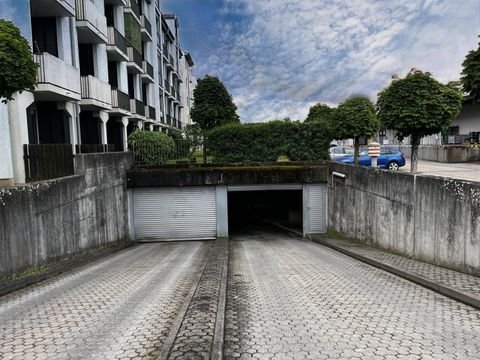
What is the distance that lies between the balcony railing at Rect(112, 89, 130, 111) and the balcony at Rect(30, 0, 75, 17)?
628 centimetres

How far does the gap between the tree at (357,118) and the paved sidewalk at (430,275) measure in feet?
27.4

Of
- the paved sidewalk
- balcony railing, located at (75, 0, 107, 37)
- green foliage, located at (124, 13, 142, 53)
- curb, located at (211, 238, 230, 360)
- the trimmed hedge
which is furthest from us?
green foliage, located at (124, 13, 142, 53)

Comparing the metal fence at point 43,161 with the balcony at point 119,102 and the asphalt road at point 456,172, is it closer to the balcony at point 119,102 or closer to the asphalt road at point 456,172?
the balcony at point 119,102

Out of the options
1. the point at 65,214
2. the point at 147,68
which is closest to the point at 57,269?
the point at 65,214

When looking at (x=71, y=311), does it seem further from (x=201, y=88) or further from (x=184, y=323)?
(x=201, y=88)

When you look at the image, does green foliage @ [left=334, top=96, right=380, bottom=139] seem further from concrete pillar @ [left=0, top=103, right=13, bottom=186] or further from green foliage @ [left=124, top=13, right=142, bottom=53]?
green foliage @ [left=124, top=13, right=142, bottom=53]

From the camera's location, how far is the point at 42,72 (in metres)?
13.0

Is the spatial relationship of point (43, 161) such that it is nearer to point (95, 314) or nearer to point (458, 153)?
point (95, 314)

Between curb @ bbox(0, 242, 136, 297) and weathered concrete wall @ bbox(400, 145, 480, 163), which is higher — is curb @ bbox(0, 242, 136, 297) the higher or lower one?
the lower one

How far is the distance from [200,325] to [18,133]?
9820 millimetres

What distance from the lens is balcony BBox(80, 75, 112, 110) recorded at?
1748 centimetres

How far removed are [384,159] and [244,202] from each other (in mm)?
10705

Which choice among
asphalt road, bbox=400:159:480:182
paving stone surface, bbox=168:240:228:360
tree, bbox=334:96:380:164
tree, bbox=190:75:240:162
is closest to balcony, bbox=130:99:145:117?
tree, bbox=190:75:240:162

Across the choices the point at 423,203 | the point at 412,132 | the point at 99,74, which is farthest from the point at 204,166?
the point at 423,203
